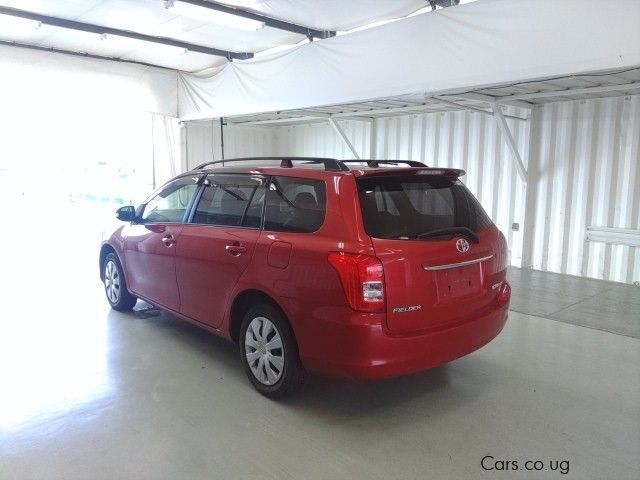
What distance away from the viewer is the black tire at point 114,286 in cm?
505

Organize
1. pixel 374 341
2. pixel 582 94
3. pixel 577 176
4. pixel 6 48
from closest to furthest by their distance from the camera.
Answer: pixel 374 341 → pixel 582 94 → pixel 577 176 → pixel 6 48

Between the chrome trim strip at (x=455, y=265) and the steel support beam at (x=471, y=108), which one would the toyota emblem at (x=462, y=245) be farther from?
the steel support beam at (x=471, y=108)

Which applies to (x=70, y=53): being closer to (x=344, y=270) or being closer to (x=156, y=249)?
(x=156, y=249)

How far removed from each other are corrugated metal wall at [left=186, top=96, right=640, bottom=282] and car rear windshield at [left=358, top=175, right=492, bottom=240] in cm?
421

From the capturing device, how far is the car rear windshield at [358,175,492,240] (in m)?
2.88

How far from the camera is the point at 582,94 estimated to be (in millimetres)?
6250

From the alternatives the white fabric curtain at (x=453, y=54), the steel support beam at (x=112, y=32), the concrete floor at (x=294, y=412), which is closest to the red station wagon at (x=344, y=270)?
the concrete floor at (x=294, y=412)

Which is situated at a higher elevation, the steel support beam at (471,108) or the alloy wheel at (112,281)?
the steel support beam at (471,108)

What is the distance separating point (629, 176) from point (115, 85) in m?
7.96

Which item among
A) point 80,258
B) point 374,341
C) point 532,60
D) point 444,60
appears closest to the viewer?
point 374,341

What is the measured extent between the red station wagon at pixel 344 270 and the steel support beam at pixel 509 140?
3539 mm

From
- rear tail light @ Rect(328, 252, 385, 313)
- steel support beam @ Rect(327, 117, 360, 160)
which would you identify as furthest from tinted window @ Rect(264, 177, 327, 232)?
steel support beam @ Rect(327, 117, 360, 160)

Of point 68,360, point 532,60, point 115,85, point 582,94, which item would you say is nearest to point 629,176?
point 582,94

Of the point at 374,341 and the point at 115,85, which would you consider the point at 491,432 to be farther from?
the point at 115,85
